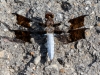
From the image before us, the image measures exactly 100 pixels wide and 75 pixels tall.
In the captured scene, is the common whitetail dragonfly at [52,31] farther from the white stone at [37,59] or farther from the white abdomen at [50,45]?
the white stone at [37,59]

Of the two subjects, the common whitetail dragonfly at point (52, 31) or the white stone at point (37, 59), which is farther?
the common whitetail dragonfly at point (52, 31)

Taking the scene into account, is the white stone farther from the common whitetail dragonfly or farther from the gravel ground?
the common whitetail dragonfly

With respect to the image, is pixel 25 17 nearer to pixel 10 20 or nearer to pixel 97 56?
pixel 10 20

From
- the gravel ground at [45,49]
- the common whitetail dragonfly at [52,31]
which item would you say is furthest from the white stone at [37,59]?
the common whitetail dragonfly at [52,31]

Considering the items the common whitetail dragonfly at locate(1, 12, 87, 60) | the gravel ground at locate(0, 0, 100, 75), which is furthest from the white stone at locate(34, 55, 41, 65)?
the common whitetail dragonfly at locate(1, 12, 87, 60)

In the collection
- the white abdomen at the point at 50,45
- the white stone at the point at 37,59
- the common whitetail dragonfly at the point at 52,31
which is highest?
the common whitetail dragonfly at the point at 52,31

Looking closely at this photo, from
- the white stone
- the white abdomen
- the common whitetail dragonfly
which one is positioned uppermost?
the common whitetail dragonfly

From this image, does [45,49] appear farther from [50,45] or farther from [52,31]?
[52,31]

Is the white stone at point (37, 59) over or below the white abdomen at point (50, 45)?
below

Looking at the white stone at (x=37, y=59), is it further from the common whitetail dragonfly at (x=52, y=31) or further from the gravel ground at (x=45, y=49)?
the common whitetail dragonfly at (x=52, y=31)
